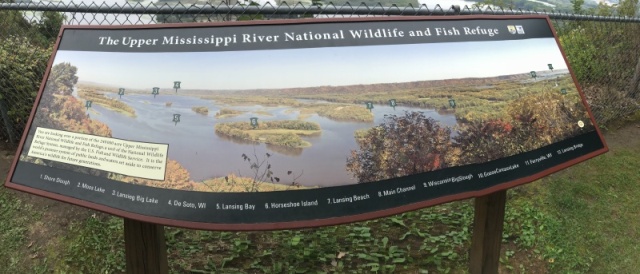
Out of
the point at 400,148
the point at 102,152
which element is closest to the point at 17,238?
the point at 102,152

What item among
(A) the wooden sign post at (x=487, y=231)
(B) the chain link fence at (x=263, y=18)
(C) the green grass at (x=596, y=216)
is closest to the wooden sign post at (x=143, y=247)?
(B) the chain link fence at (x=263, y=18)

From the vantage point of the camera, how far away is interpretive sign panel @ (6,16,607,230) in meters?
1.81

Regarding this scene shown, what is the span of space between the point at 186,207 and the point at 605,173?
175 inches

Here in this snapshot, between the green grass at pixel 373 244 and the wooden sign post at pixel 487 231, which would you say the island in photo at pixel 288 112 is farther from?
the green grass at pixel 373 244

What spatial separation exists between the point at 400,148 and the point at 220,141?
691mm

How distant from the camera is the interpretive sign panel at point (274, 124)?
1812 millimetres

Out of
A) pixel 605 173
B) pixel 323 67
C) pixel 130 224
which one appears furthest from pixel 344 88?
pixel 605 173

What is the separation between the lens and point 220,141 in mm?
1841

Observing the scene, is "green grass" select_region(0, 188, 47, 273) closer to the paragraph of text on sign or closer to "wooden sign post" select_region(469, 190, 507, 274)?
the paragraph of text on sign

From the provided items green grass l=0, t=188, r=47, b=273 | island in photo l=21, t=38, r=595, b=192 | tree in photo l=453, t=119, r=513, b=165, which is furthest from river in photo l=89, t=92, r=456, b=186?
green grass l=0, t=188, r=47, b=273

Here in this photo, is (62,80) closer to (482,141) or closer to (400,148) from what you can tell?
(400,148)

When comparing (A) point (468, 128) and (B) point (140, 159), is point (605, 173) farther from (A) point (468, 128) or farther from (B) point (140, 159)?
(B) point (140, 159)

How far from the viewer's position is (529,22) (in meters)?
2.45

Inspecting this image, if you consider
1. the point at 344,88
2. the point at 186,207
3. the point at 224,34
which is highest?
the point at 224,34
